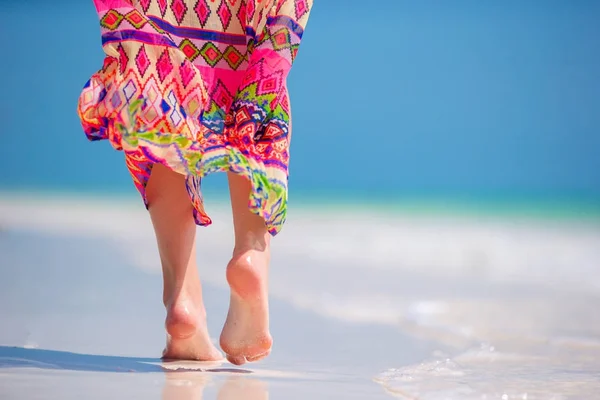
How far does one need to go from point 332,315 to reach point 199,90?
0.63m

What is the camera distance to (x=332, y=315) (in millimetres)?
1751

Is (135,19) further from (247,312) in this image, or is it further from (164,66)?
(247,312)

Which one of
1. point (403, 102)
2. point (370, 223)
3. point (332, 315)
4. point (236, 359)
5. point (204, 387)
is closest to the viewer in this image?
point (204, 387)

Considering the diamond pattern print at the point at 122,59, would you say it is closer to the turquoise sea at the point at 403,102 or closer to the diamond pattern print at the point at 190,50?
the diamond pattern print at the point at 190,50

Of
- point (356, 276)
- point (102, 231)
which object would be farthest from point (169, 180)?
point (102, 231)

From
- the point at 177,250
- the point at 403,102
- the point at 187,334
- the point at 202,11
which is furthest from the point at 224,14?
the point at 403,102

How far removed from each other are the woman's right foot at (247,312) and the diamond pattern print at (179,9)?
356 mm

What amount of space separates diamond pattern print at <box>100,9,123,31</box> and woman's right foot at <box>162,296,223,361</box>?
372 mm

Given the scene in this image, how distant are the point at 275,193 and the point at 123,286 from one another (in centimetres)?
90

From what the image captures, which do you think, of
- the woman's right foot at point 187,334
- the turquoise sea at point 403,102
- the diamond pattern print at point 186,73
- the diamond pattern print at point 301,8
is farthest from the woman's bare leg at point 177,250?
the turquoise sea at point 403,102

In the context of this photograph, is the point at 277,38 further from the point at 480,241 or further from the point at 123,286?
the point at 480,241

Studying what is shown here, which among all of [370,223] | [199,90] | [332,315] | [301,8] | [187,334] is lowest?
[370,223]

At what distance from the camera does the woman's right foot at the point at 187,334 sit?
1251 mm

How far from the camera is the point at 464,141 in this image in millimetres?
5051
